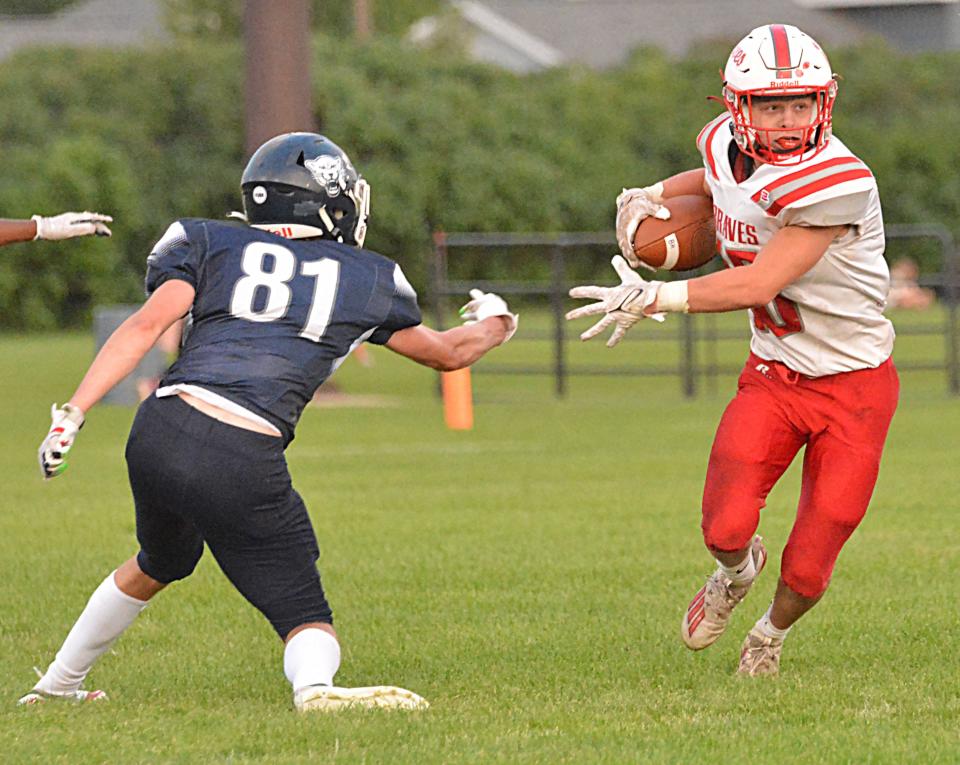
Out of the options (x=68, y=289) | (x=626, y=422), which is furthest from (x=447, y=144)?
(x=626, y=422)

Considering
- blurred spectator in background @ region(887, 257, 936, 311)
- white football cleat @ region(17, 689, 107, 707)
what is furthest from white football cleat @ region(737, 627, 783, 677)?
blurred spectator in background @ region(887, 257, 936, 311)

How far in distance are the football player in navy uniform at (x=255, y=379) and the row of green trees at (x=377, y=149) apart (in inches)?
966

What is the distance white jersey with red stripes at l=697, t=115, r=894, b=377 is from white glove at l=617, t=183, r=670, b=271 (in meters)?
0.27

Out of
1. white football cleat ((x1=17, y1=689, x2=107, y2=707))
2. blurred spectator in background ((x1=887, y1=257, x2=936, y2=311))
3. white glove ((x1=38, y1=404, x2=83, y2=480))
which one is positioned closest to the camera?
white glove ((x1=38, y1=404, x2=83, y2=480))

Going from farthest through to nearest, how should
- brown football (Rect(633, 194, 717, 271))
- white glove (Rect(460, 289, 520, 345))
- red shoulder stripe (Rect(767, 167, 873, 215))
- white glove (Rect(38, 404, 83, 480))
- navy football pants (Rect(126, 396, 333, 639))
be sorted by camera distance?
brown football (Rect(633, 194, 717, 271)), white glove (Rect(460, 289, 520, 345)), red shoulder stripe (Rect(767, 167, 873, 215)), navy football pants (Rect(126, 396, 333, 639)), white glove (Rect(38, 404, 83, 480))

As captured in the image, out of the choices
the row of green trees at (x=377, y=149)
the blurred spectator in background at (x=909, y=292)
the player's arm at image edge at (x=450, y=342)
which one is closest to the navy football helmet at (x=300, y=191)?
the player's arm at image edge at (x=450, y=342)

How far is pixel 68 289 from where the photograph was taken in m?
29.7

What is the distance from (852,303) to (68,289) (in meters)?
25.4

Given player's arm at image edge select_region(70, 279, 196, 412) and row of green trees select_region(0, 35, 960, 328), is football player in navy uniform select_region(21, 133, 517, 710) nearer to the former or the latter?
player's arm at image edge select_region(70, 279, 196, 412)

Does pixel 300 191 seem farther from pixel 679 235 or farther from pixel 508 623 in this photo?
pixel 508 623

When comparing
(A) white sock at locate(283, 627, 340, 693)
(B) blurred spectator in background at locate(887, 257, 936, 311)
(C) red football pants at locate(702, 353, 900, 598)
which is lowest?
(B) blurred spectator in background at locate(887, 257, 936, 311)

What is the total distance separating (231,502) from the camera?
481 centimetres

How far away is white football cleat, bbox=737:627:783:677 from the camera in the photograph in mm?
5656

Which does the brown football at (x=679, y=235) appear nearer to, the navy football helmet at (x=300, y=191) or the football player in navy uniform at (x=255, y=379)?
the football player in navy uniform at (x=255, y=379)
